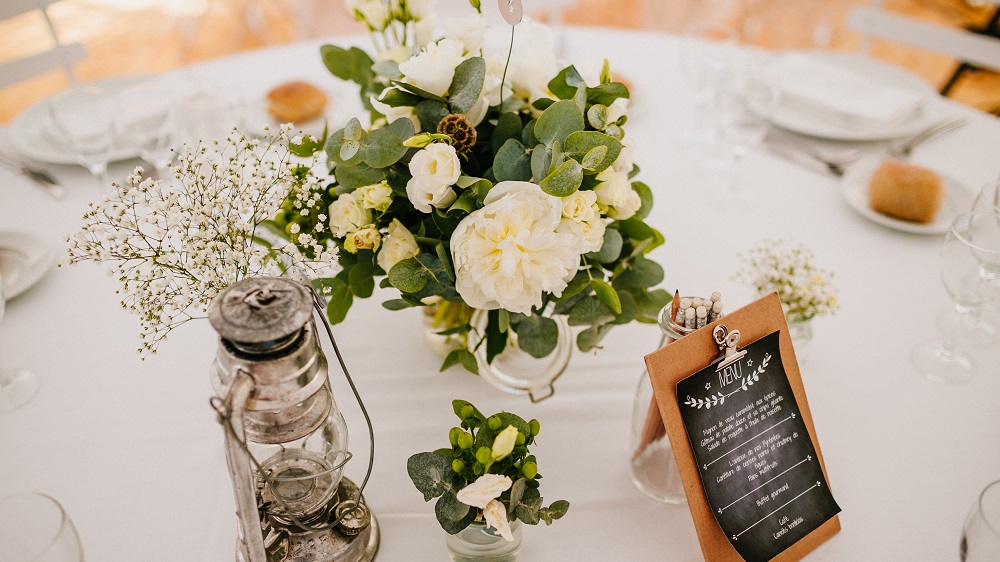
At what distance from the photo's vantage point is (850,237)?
131 cm

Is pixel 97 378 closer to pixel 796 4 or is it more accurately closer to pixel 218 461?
pixel 218 461

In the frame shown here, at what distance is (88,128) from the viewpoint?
125 cm

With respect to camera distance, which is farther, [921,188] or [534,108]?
[921,188]

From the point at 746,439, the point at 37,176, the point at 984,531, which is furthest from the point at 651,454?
the point at 37,176

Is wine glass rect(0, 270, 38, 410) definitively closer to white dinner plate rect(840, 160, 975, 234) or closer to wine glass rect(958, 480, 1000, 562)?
wine glass rect(958, 480, 1000, 562)

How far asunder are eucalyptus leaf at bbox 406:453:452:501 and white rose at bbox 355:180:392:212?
11.2 inches

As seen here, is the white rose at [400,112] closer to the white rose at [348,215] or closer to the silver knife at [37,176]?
the white rose at [348,215]

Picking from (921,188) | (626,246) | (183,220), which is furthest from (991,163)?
(183,220)

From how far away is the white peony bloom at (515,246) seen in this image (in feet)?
2.45

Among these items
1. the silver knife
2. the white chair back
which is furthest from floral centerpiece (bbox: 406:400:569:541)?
the white chair back

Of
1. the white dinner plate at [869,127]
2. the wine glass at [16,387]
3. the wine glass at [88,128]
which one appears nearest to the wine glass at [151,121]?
the wine glass at [88,128]

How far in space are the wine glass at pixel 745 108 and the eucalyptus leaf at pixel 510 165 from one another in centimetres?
73

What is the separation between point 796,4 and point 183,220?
4308 millimetres

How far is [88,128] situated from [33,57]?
68 centimetres
